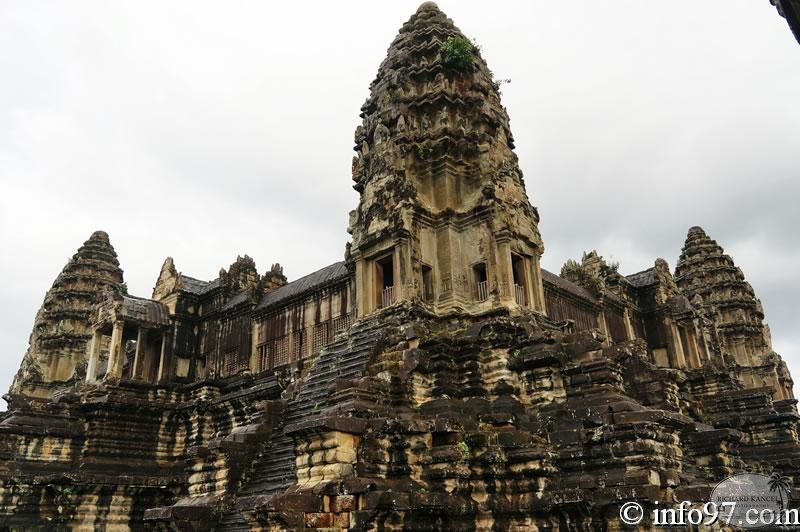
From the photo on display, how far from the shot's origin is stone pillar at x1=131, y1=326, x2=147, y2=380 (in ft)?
88.9

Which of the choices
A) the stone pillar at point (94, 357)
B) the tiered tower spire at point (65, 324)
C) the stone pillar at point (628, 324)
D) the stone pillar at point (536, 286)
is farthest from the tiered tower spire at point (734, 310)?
the tiered tower spire at point (65, 324)

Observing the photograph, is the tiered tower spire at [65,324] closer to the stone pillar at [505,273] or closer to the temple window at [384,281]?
the temple window at [384,281]

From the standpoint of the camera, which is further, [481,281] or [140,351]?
[140,351]

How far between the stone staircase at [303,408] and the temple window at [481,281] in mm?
2750

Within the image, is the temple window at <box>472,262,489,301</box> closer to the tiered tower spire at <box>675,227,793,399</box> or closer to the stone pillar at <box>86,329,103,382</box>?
the stone pillar at <box>86,329,103,382</box>

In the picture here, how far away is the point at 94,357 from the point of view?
27.2 m

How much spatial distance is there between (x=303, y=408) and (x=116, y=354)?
14.5 metres

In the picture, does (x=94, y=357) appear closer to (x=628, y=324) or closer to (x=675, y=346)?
(x=628, y=324)

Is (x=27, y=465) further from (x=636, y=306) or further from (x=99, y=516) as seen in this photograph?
(x=636, y=306)

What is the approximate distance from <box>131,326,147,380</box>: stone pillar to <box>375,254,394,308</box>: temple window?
565 inches

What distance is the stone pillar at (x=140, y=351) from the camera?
27109 millimetres

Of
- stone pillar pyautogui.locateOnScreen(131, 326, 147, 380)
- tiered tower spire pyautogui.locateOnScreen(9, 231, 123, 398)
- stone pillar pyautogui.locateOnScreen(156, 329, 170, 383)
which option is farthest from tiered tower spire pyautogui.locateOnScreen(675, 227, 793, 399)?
tiered tower spire pyautogui.locateOnScreen(9, 231, 123, 398)

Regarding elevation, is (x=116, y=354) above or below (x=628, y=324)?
below

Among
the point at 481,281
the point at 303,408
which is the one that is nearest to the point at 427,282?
the point at 481,281
